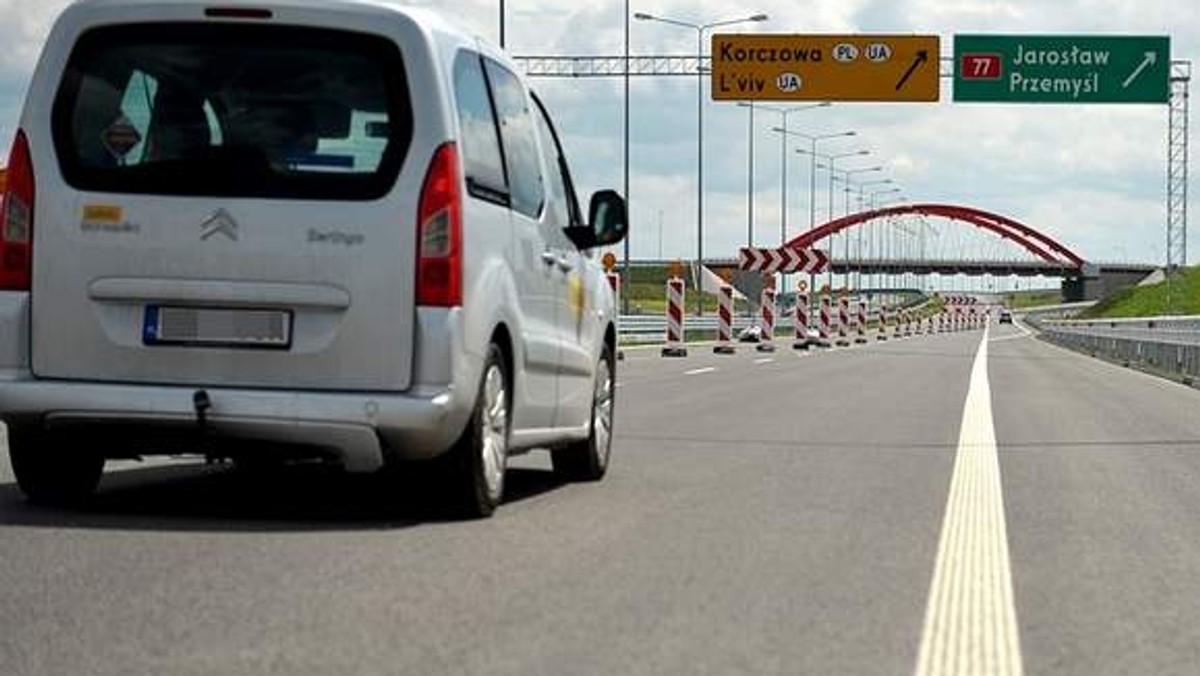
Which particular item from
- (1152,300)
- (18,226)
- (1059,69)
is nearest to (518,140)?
(18,226)

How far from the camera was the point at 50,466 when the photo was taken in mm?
8117

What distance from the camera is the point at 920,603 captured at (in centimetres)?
651

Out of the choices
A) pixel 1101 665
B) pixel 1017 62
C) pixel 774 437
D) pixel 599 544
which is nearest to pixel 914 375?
pixel 774 437

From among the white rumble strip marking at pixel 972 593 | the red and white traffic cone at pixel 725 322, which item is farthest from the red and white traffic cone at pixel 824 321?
the white rumble strip marking at pixel 972 593

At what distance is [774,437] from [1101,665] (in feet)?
27.7

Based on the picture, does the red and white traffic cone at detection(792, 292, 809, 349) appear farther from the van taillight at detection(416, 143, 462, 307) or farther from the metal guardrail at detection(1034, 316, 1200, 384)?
the van taillight at detection(416, 143, 462, 307)

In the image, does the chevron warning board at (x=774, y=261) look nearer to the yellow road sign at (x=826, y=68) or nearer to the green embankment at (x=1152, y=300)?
the yellow road sign at (x=826, y=68)

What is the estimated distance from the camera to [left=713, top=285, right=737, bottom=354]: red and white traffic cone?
1661 inches

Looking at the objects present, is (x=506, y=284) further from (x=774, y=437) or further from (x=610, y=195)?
(x=774, y=437)

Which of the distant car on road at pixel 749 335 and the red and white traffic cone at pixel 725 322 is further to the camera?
the distant car on road at pixel 749 335

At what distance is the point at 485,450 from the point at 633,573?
138cm

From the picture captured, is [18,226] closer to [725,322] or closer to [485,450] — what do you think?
[485,450]

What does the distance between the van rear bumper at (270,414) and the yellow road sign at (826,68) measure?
3861 cm

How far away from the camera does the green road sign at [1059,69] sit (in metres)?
45.4
